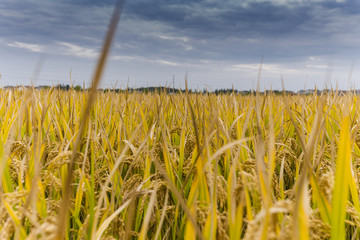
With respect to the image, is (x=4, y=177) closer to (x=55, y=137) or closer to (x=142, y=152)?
(x=142, y=152)

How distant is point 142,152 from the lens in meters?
1.42

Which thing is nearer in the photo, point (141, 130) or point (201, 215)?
point (201, 215)

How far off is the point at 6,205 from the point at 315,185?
0.84m

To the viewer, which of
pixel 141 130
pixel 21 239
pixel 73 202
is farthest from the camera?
pixel 141 130

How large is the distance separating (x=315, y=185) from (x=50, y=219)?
0.72 m

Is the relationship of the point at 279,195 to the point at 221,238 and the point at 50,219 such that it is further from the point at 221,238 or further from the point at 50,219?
the point at 50,219

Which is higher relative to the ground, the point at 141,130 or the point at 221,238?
the point at 141,130

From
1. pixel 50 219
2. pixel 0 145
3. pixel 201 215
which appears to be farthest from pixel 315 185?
pixel 0 145

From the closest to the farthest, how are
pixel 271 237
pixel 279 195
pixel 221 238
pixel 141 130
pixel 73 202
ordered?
1. pixel 271 237
2. pixel 221 238
3. pixel 279 195
4. pixel 73 202
5. pixel 141 130

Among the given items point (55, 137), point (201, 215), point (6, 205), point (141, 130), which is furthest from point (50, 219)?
point (55, 137)

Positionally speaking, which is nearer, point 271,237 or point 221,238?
point 271,237

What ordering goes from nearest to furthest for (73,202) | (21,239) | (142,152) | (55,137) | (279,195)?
(21,239)
(279,195)
(73,202)
(142,152)
(55,137)

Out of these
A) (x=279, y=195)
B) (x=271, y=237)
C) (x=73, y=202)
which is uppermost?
(x=271, y=237)

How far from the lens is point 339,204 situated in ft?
2.20
